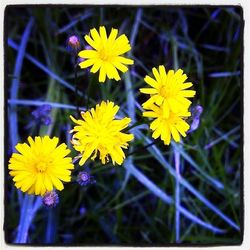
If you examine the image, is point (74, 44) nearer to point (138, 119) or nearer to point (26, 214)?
point (138, 119)

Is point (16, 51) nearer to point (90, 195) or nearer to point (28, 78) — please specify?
point (28, 78)

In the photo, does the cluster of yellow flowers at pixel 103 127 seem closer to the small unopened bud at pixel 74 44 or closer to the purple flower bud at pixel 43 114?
the small unopened bud at pixel 74 44

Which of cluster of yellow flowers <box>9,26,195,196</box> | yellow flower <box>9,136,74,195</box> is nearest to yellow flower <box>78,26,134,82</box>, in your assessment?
cluster of yellow flowers <box>9,26,195,196</box>

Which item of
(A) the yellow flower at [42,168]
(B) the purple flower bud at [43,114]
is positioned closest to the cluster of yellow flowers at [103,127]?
(A) the yellow flower at [42,168]

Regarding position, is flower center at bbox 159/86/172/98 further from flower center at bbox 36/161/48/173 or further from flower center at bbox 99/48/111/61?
flower center at bbox 36/161/48/173

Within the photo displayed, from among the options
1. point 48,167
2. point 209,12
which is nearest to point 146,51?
point 209,12

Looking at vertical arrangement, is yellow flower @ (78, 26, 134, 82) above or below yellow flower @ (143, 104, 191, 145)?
above
